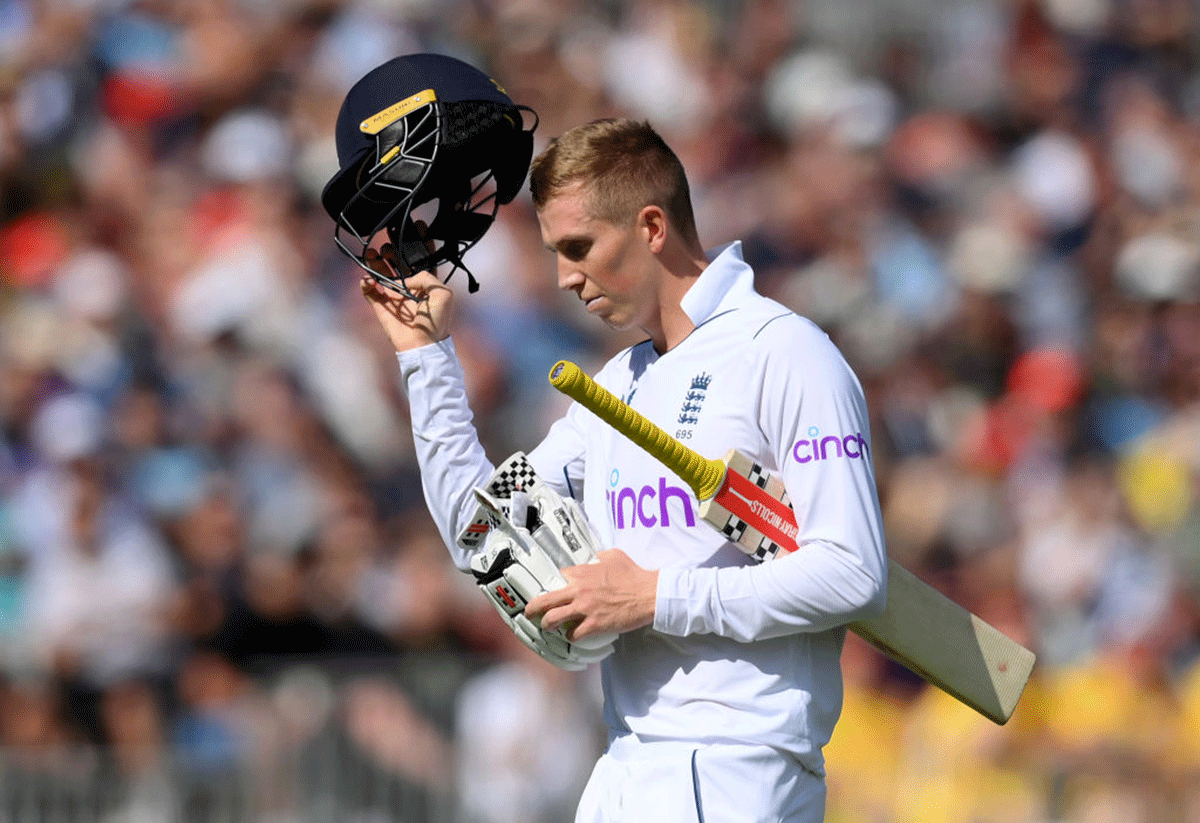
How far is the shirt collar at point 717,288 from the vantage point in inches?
137

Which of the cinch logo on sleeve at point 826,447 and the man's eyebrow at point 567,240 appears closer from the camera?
the cinch logo on sleeve at point 826,447

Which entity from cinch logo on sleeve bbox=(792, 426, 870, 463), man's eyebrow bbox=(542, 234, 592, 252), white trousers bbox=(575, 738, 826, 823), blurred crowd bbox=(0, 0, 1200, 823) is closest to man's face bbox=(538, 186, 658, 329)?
man's eyebrow bbox=(542, 234, 592, 252)

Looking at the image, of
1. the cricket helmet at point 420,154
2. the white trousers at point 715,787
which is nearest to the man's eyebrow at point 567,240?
the cricket helmet at point 420,154

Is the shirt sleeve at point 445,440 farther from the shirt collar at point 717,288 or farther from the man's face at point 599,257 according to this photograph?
the shirt collar at point 717,288

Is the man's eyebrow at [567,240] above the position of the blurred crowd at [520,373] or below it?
above

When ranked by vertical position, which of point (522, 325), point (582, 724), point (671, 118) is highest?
point (671, 118)

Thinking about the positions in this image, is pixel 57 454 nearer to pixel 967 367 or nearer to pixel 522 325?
pixel 522 325

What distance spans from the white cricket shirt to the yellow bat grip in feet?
0.56

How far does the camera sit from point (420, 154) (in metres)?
3.50

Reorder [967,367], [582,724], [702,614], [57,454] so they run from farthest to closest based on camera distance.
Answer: [967,367], [57,454], [582,724], [702,614]

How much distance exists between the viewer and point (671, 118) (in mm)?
9727

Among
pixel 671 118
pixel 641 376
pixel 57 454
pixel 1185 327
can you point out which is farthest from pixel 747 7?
pixel 641 376

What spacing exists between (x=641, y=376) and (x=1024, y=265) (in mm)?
5771

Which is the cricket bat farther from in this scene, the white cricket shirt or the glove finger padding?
the glove finger padding
